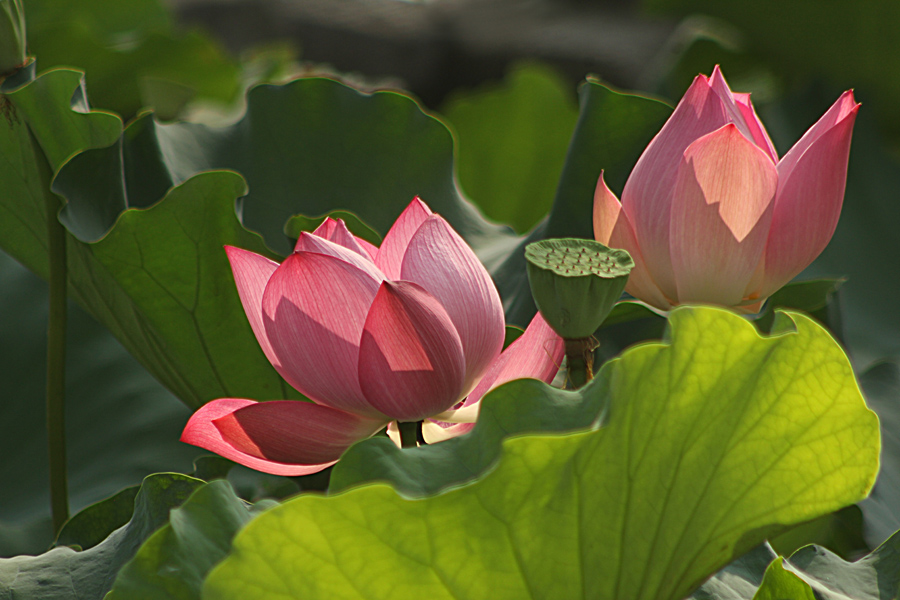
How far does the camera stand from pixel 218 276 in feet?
1.64

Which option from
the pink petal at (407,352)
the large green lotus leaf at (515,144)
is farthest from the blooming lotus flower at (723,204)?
the large green lotus leaf at (515,144)

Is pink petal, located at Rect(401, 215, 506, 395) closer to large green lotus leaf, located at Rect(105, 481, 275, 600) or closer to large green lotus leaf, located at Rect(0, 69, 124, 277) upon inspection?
Result: large green lotus leaf, located at Rect(105, 481, 275, 600)

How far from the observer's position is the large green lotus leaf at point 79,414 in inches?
24.6

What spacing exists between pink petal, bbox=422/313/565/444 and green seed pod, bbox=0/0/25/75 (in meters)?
0.29

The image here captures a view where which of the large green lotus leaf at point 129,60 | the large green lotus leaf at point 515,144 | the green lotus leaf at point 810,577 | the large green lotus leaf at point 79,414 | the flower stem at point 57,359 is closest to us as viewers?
the green lotus leaf at point 810,577

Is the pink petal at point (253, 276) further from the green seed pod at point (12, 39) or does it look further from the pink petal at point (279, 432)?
the green seed pod at point (12, 39)

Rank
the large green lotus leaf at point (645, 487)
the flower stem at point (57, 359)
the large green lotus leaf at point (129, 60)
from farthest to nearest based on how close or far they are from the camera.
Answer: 1. the large green lotus leaf at point (129, 60)
2. the flower stem at point (57, 359)
3. the large green lotus leaf at point (645, 487)

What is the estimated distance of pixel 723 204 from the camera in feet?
1.11

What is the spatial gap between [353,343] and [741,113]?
0.21 meters

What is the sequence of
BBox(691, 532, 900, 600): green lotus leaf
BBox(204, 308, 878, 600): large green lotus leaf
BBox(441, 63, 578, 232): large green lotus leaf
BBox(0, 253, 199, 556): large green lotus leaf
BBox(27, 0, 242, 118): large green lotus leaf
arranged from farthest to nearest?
1. BBox(441, 63, 578, 232): large green lotus leaf
2. BBox(27, 0, 242, 118): large green lotus leaf
3. BBox(0, 253, 199, 556): large green lotus leaf
4. BBox(691, 532, 900, 600): green lotus leaf
5. BBox(204, 308, 878, 600): large green lotus leaf

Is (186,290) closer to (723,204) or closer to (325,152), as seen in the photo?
(325,152)

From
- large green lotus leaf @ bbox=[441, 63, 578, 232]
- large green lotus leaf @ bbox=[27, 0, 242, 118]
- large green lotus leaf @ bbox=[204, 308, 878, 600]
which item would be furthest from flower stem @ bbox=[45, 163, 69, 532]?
large green lotus leaf @ bbox=[441, 63, 578, 232]

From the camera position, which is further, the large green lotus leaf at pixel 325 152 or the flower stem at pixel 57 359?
the large green lotus leaf at pixel 325 152

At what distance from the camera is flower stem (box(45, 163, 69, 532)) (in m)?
0.45
